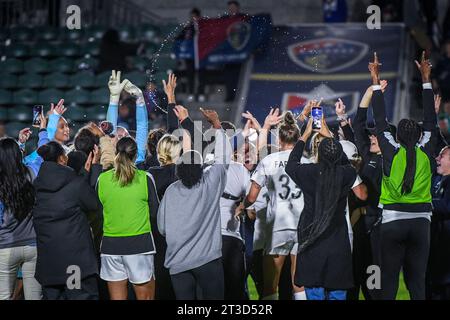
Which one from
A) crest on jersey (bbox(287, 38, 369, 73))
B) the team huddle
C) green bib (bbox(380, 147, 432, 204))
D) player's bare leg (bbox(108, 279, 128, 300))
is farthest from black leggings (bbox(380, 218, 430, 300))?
crest on jersey (bbox(287, 38, 369, 73))

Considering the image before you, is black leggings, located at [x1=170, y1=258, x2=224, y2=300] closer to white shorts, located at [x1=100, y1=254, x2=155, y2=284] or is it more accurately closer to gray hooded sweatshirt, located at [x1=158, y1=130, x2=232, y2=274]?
gray hooded sweatshirt, located at [x1=158, y1=130, x2=232, y2=274]

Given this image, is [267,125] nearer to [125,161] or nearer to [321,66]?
[125,161]

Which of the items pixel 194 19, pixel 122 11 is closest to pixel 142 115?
pixel 194 19

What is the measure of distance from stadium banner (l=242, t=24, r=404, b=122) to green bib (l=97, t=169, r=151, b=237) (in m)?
6.65

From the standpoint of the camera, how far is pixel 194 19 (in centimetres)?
1369

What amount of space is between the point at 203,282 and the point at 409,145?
69.3 inches

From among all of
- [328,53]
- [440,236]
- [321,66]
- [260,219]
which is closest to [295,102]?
[321,66]

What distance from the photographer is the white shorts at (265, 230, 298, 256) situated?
6715 mm

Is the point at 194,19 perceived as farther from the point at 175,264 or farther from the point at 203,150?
the point at 175,264

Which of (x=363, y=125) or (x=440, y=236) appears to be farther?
(x=440, y=236)

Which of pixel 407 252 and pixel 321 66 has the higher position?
pixel 321 66

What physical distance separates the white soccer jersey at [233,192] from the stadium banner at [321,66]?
611 centimetres

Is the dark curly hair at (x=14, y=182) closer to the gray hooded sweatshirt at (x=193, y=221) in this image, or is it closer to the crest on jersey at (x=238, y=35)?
the gray hooded sweatshirt at (x=193, y=221)

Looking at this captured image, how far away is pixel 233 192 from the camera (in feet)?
21.7
